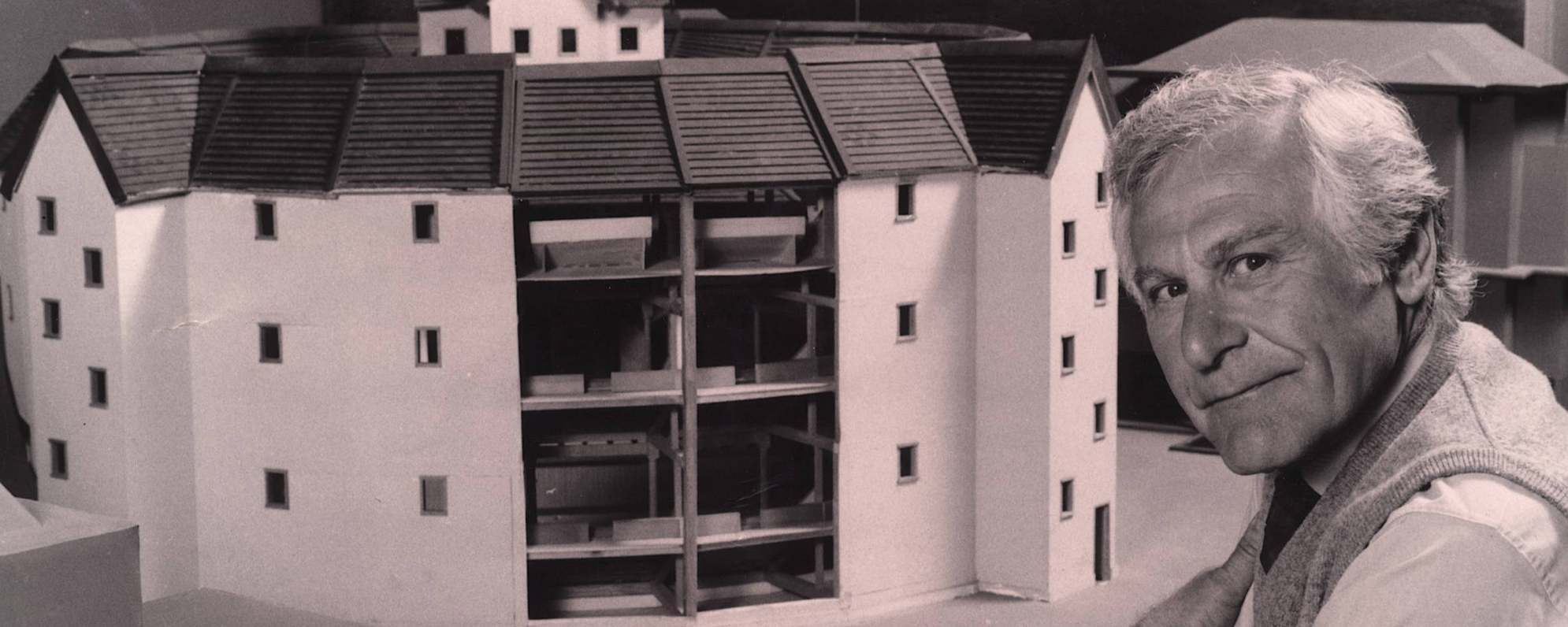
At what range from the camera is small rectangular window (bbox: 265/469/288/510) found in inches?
464

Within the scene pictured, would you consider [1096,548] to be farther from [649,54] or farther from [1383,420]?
[1383,420]

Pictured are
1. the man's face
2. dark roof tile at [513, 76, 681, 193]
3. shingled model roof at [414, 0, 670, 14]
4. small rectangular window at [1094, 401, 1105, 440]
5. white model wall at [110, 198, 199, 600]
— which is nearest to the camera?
the man's face

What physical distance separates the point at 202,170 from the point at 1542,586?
10.8 metres

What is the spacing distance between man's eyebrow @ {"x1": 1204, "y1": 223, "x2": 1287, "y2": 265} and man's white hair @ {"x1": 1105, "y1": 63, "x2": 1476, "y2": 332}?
0.22 feet

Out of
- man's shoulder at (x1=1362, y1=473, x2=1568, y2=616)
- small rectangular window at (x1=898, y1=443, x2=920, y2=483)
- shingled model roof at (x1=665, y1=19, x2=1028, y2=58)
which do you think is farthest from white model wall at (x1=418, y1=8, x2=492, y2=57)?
man's shoulder at (x1=1362, y1=473, x2=1568, y2=616)

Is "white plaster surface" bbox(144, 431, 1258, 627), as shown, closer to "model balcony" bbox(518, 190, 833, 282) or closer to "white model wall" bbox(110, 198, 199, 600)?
"white model wall" bbox(110, 198, 199, 600)

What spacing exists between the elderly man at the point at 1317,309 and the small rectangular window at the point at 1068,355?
9.73 m

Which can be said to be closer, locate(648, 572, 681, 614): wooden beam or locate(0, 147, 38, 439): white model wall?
locate(648, 572, 681, 614): wooden beam

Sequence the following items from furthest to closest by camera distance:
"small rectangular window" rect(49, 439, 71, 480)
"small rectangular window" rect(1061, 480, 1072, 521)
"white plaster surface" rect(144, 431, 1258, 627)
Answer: "small rectangular window" rect(1061, 480, 1072, 521) < "small rectangular window" rect(49, 439, 71, 480) < "white plaster surface" rect(144, 431, 1258, 627)

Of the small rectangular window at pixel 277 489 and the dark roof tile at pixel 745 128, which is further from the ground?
the dark roof tile at pixel 745 128

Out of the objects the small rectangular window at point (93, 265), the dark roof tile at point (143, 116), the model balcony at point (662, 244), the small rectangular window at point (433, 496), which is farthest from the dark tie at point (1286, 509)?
the small rectangular window at point (93, 265)

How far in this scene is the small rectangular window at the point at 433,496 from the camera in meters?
11.6

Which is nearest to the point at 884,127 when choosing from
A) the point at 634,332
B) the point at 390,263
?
the point at 634,332

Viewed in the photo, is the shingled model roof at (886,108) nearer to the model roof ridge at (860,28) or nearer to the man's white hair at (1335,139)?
the model roof ridge at (860,28)
